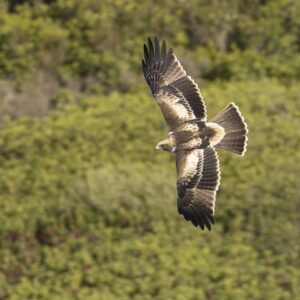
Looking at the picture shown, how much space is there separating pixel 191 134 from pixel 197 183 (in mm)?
381

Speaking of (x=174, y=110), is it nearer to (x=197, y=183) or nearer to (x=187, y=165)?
(x=187, y=165)

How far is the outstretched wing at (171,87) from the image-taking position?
9562 mm

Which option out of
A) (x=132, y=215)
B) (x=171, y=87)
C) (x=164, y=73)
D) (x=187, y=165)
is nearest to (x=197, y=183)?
(x=187, y=165)

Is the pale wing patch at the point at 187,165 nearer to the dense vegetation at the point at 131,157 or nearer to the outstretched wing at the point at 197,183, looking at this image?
the outstretched wing at the point at 197,183

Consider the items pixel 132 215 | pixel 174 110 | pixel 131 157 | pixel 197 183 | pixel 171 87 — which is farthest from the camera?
pixel 131 157

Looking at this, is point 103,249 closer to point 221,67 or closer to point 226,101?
point 226,101

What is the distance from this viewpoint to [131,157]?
13828 mm

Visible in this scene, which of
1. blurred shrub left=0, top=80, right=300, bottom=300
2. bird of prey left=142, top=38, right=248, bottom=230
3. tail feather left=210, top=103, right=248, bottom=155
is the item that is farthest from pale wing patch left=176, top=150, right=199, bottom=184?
blurred shrub left=0, top=80, right=300, bottom=300

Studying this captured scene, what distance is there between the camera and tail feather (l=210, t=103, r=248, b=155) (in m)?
9.57

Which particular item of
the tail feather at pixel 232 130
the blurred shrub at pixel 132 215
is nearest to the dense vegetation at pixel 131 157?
the blurred shrub at pixel 132 215

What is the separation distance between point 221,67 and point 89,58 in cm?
170

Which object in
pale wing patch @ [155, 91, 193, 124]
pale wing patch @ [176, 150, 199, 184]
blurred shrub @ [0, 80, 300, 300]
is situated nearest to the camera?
pale wing patch @ [176, 150, 199, 184]

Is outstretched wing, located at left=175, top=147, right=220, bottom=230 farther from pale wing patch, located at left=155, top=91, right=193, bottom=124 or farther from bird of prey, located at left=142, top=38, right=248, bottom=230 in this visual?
pale wing patch, located at left=155, top=91, right=193, bottom=124

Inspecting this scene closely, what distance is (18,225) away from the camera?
1305 centimetres
